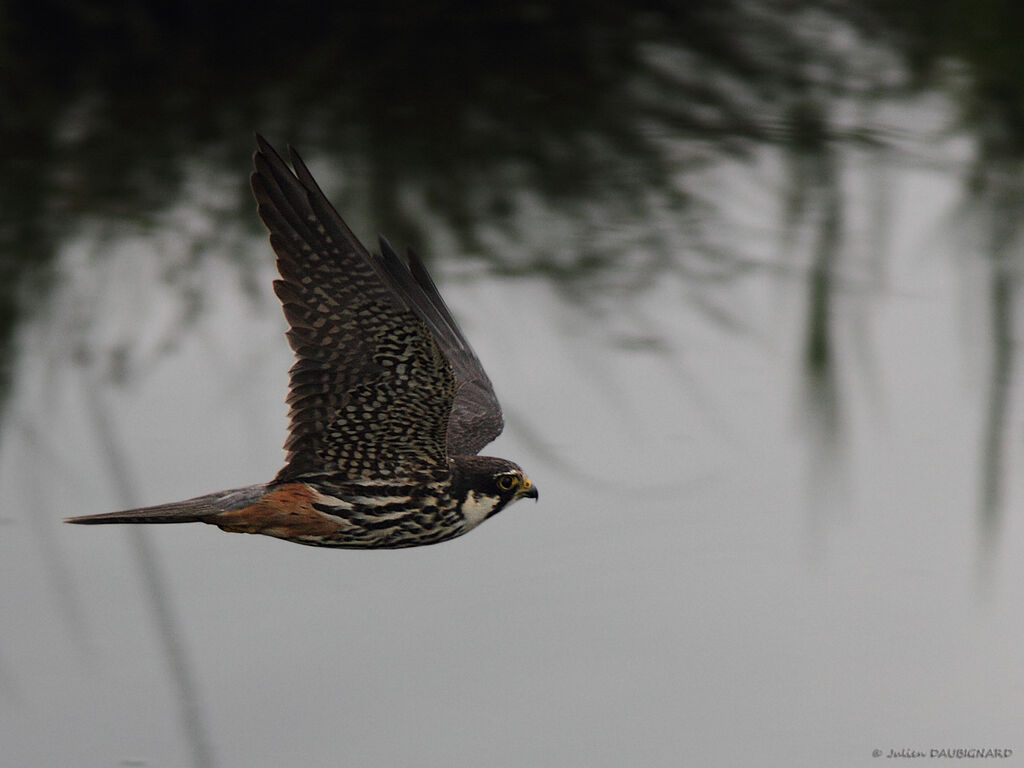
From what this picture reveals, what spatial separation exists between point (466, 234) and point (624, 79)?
7.38 feet

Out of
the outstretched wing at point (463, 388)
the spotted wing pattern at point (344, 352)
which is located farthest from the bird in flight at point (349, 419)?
the outstretched wing at point (463, 388)

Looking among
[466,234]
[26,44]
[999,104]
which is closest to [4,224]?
[26,44]

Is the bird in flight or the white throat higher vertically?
the bird in flight

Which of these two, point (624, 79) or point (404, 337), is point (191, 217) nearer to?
point (624, 79)

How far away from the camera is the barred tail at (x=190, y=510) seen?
519 centimetres

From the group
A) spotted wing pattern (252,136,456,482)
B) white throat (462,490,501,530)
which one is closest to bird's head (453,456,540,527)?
white throat (462,490,501,530)

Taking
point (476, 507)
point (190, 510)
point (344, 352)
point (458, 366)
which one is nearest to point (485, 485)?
point (476, 507)

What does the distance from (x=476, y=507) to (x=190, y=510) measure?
39.9 inches

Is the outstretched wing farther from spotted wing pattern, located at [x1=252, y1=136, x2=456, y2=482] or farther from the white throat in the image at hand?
spotted wing pattern, located at [x1=252, y1=136, x2=456, y2=482]

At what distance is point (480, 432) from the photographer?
22.1 ft

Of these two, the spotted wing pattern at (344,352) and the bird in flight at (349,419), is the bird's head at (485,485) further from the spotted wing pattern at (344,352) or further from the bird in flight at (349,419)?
the spotted wing pattern at (344,352)

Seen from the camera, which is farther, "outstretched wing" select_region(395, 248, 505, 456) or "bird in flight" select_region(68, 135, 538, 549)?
"outstretched wing" select_region(395, 248, 505, 456)

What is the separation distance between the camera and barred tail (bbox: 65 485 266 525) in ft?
17.0

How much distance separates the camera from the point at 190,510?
541cm
